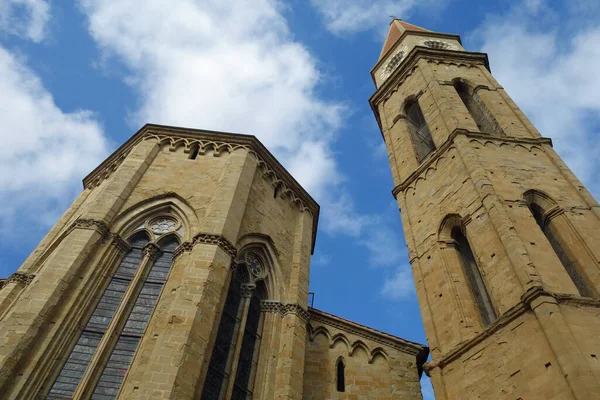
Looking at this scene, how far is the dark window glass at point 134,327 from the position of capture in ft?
25.0

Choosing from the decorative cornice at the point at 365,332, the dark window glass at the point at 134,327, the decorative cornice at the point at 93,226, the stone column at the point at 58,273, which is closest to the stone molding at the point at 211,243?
the dark window glass at the point at 134,327

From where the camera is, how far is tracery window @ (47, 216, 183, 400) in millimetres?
7535

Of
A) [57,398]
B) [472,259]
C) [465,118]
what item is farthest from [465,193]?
[57,398]

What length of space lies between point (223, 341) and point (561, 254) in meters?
6.85

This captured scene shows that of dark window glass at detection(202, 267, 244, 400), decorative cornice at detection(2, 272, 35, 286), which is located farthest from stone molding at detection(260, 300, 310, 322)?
decorative cornice at detection(2, 272, 35, 286)

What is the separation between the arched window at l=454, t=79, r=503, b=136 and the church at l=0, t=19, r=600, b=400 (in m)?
0.32

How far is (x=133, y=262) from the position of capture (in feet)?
31.4

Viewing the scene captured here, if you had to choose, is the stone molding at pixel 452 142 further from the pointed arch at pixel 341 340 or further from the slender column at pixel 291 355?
the slender column at pixel 291 355

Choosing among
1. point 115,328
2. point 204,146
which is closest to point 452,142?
point 204,146

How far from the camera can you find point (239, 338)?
9.21 m

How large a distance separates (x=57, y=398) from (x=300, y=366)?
4.41 meters

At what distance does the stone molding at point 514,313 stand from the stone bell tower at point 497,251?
2 cm

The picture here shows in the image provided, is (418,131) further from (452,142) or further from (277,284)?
(277,284)

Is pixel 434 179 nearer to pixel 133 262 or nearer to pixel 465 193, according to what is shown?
pixel 465 193
